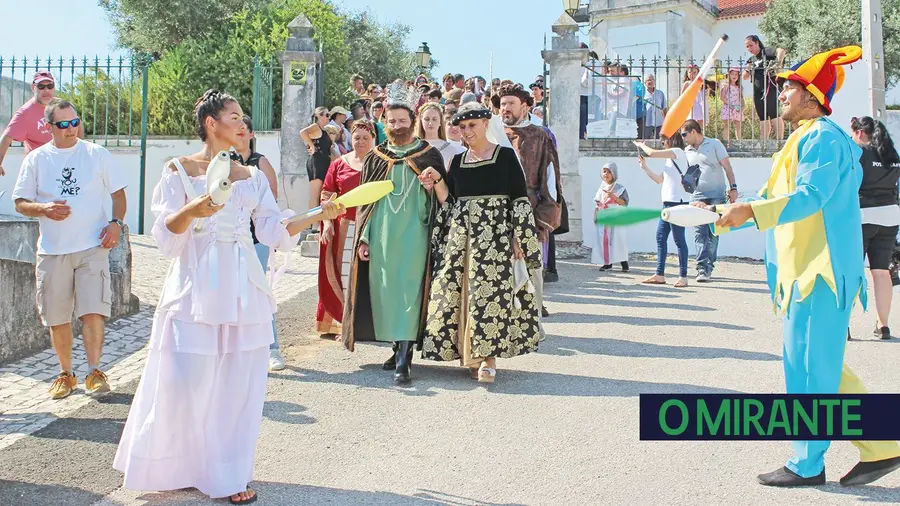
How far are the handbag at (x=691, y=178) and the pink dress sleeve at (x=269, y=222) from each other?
7.40 meters

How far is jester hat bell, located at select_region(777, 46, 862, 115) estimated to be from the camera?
195 inches

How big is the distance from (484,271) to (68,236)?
2.93 m

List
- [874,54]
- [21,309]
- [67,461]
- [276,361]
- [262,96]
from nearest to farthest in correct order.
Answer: [67,461]
[276,361]
[21,309]
[874,54]
[262,96]

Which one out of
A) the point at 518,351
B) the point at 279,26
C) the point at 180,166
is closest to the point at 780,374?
the point at 518,351

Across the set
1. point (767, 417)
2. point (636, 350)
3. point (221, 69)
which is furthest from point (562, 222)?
point (221, 69)

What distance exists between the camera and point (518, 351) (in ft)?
23.4

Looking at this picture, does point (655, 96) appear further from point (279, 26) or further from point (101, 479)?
point (101, 479)

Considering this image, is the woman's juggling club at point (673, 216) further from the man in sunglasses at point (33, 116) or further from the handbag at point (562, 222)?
the man in sunglasses at point (33, 116)

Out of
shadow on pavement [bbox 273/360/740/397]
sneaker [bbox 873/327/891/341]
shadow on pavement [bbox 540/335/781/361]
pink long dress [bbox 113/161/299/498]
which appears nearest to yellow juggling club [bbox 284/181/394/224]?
pink long dress [bbox 113/161/299/498]

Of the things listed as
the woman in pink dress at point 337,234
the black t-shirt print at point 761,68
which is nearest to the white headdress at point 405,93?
the black t-shirt print at point 761,68

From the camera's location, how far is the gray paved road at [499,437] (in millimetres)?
4824

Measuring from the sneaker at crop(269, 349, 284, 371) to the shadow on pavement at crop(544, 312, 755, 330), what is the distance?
3.22 meters

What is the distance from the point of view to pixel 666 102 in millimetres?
17375

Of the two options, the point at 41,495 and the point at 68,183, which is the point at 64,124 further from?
A: the point at 41,495
